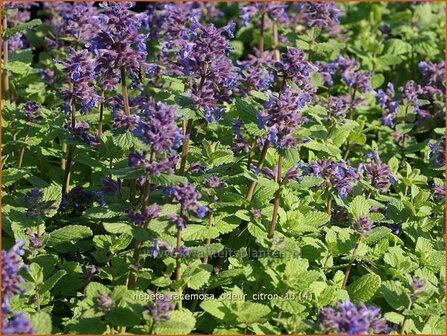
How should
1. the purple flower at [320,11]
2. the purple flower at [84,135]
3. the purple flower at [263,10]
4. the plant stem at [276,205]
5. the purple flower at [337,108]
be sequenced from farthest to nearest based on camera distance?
the purple flower at [263,10] → the purple flower at [320,11] → the purple flower at [337,108] → the purple flower at [84,135] → the plant stem at [276,205]

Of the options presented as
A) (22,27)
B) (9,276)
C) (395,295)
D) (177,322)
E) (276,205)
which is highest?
(22,27)

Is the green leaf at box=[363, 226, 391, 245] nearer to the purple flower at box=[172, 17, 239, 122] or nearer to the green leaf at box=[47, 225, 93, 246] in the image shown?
the purple flower at box=[172, 17, 239, 122]

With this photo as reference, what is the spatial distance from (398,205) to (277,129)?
72.4 inches

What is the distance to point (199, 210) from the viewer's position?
466 centimetres

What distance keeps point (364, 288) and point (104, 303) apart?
1915mm

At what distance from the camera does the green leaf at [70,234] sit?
205 inches

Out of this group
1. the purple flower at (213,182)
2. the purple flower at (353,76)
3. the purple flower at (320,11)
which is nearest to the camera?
the purple flower at (213,182)

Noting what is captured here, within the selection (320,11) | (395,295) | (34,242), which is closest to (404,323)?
(395,295)

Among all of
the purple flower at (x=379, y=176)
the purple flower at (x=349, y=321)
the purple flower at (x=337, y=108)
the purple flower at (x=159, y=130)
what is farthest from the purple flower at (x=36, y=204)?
the purple flower at (x=337, y=108)

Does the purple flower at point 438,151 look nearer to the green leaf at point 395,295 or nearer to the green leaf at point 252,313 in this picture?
the green leaf at point 395,295

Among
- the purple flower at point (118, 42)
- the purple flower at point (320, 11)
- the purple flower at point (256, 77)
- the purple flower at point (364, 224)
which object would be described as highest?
the purple flower at point (118, 42)

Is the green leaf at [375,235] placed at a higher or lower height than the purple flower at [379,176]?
lower

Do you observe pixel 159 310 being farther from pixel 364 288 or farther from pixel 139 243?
pixel 364 288

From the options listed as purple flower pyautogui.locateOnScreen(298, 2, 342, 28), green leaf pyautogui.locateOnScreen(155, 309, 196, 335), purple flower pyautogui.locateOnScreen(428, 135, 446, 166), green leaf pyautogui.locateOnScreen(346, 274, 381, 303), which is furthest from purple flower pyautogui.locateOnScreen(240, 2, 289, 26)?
green leaf pyautogui.locateOnScreen(155, 309, 196, 335)
